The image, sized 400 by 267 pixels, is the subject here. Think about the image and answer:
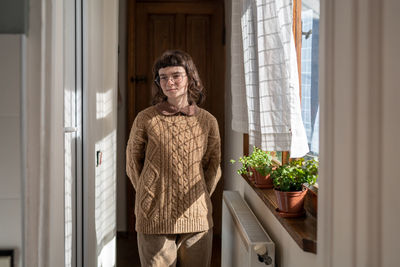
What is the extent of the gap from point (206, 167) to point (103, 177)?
2.25 ft

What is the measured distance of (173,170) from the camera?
1924mm

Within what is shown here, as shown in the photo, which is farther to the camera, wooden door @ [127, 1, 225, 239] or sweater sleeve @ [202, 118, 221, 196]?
wooden door @ [127, 1, 225, 239]

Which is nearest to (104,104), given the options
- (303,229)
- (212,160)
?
(212,160)

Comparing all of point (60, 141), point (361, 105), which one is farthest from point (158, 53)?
point (361, 105)

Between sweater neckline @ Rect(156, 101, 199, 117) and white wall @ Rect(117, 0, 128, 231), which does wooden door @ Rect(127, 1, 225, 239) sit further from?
sweater neckline @ Rect(156, 101, 199, 117)

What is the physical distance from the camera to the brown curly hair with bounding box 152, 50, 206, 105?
2.00m

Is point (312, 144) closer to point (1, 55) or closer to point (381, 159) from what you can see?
point (381, 159)

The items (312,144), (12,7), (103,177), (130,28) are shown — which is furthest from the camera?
(130,28)

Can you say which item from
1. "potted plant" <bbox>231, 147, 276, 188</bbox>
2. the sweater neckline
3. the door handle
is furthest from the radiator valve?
the door handle

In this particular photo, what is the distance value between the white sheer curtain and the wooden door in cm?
188

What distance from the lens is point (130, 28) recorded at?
145 inches

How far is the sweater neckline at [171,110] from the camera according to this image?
1959 millimetres

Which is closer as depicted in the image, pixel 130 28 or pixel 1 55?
pixel 1 55

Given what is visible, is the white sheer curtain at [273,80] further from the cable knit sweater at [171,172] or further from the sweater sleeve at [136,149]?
the sweater sleeve at [136,149]
